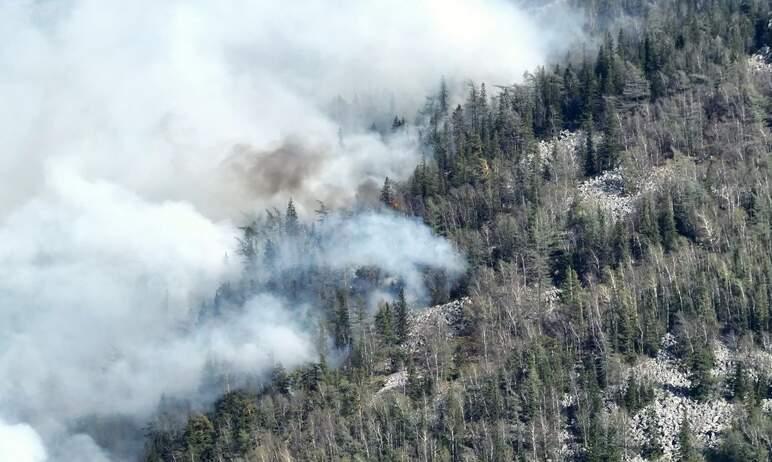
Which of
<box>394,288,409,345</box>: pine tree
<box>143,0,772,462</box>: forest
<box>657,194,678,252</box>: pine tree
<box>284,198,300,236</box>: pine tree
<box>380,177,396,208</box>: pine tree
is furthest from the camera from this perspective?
<box>284,198,300,236</box>: pine tree

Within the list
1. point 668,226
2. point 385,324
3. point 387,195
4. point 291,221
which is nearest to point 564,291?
point 668,226

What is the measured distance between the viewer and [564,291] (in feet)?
395

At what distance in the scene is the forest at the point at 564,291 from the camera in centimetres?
10181

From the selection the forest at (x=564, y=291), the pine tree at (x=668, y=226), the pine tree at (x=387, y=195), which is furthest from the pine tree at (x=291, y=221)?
the pine tree at (x=668, y=226)

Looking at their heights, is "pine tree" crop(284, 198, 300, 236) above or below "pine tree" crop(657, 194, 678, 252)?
above

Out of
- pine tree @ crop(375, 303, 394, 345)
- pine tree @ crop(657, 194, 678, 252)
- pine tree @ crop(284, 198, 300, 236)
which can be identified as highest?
pine tree @ crop(284, 198, 300, 236)

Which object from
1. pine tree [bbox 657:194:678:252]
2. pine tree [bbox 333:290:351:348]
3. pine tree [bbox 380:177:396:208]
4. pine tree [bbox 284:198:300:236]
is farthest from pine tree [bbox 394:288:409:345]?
pine tree [bbox 284:198:300:236]

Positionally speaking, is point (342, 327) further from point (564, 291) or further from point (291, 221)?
point (291, 221)

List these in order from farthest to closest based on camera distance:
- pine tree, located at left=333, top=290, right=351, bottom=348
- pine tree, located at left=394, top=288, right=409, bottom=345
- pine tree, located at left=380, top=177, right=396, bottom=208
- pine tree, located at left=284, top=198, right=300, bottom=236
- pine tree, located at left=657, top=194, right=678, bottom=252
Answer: pine tree, located at left=284, top=198, right=300, bottom=236 < pine tree, located at left=380, top=177, right=396, bottom=208 < pine tree, located at left=333, top=290, right=351, bottom=348 < pine tree, located at left=394, top=288, right=409, bottom=345 < pine tree, located at left=657, top=194, right=678, bottom=252

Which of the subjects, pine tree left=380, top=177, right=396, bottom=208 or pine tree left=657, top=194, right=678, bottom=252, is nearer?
pine tree left=657, top=194, right=678, bottom=252

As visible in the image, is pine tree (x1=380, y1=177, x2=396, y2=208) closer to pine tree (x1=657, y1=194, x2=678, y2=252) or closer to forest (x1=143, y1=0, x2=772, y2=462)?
forest (x1=143, y1=0, x2=772, y2=462)

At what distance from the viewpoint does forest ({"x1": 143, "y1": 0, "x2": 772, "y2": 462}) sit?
102 metres

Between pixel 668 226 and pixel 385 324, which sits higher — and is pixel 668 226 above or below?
above

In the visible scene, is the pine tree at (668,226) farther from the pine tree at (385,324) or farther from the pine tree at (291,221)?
the pine tree at (291,221)
